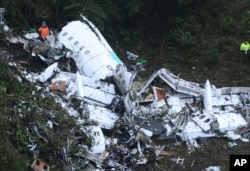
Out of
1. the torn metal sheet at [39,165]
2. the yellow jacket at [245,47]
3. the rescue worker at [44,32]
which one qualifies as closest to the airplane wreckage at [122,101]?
the rescue worker at [44,32]

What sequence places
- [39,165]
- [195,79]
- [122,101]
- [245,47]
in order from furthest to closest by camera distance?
1. [245,47]
2. [195,79]
3. [122,101]
4. [39,165]

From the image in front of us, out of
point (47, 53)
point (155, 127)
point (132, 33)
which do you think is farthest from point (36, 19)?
point (155, 127)

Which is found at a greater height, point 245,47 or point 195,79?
point 245,47

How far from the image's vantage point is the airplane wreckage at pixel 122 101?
8.07m

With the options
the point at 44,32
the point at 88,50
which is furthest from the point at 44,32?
the point at 88,50

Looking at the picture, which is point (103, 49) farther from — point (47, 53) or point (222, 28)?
point (222, 28)

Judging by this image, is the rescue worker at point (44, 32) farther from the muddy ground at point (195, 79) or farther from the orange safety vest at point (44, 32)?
the muddy ground at point (195, 79)

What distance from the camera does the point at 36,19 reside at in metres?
10.7

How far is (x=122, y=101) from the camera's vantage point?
28.6 ft

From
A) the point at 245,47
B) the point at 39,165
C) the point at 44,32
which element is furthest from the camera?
the point at 245,47

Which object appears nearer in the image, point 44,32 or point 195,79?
point 44,32

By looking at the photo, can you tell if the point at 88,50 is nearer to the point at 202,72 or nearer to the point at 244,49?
the point at 202,72

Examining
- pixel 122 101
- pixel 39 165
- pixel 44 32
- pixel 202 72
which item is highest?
pixel 44 32

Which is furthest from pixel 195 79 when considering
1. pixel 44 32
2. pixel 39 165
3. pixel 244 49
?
pixel 39 165
